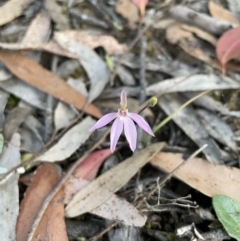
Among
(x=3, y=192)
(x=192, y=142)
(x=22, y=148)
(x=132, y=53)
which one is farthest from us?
(x=132, y=53)

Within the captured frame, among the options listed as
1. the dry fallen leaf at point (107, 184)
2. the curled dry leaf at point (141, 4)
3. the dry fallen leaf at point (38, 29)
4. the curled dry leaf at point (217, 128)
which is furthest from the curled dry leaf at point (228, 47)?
the dry fallen leaf at point (38, 29)

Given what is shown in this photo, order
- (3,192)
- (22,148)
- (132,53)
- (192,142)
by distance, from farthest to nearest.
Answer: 1. (132,53)
2. (192,142)
3. (22,148)
4. (3,192)

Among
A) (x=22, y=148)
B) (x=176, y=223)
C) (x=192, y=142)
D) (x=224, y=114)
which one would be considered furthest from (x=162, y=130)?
(x=22, y=148)

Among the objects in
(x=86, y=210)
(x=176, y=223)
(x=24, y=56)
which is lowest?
(x=176, y=223)

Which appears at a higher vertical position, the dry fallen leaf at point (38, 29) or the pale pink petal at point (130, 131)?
the dry fallen leaf at point (38, 29)

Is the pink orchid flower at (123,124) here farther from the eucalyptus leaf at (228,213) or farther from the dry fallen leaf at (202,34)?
the dry fallen leaf at (202,34)

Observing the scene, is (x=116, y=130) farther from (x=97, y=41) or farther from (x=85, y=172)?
(x=97, y=41)

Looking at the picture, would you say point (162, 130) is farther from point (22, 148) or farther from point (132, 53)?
point (22, 148)

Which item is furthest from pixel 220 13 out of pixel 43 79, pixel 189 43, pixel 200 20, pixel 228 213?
pixel 228 213
